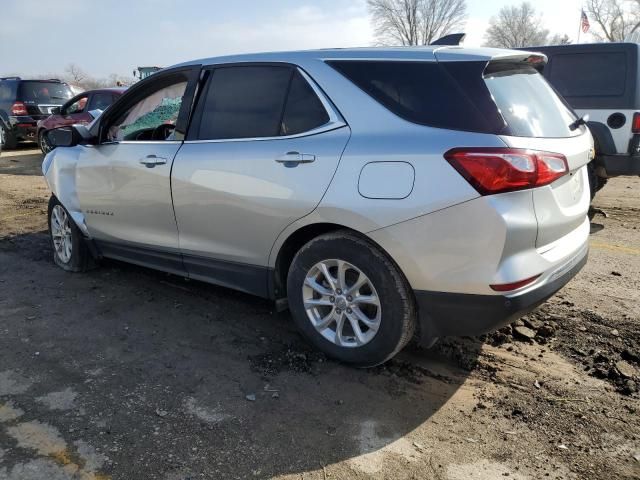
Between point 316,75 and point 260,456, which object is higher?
point 316,75

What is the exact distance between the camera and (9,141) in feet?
50.0

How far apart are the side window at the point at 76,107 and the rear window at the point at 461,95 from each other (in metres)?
11.3

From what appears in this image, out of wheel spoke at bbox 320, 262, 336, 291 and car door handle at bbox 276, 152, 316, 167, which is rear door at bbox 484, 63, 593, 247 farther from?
wheel spoke at bbox 320, 262, 336, 291

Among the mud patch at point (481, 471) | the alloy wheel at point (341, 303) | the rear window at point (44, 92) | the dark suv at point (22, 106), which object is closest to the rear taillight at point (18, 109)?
the dark suv at point (22, 106)

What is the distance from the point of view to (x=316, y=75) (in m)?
3.31

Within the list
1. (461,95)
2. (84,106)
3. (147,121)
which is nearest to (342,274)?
(461,95)

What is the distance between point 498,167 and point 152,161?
2.50 m

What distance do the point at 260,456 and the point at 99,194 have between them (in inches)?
114

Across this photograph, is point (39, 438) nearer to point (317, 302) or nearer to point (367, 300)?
point (317, 302)

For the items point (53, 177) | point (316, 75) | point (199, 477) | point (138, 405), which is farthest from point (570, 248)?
point (53, 177)

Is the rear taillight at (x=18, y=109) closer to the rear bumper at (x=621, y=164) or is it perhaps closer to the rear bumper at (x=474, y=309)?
the rear bumper at (x=621, y=164)

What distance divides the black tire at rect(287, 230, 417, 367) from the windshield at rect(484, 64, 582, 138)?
0.96 m

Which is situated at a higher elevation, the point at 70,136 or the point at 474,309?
the point at 70,136

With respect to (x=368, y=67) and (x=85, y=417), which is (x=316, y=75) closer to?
(x=368, y=67)
